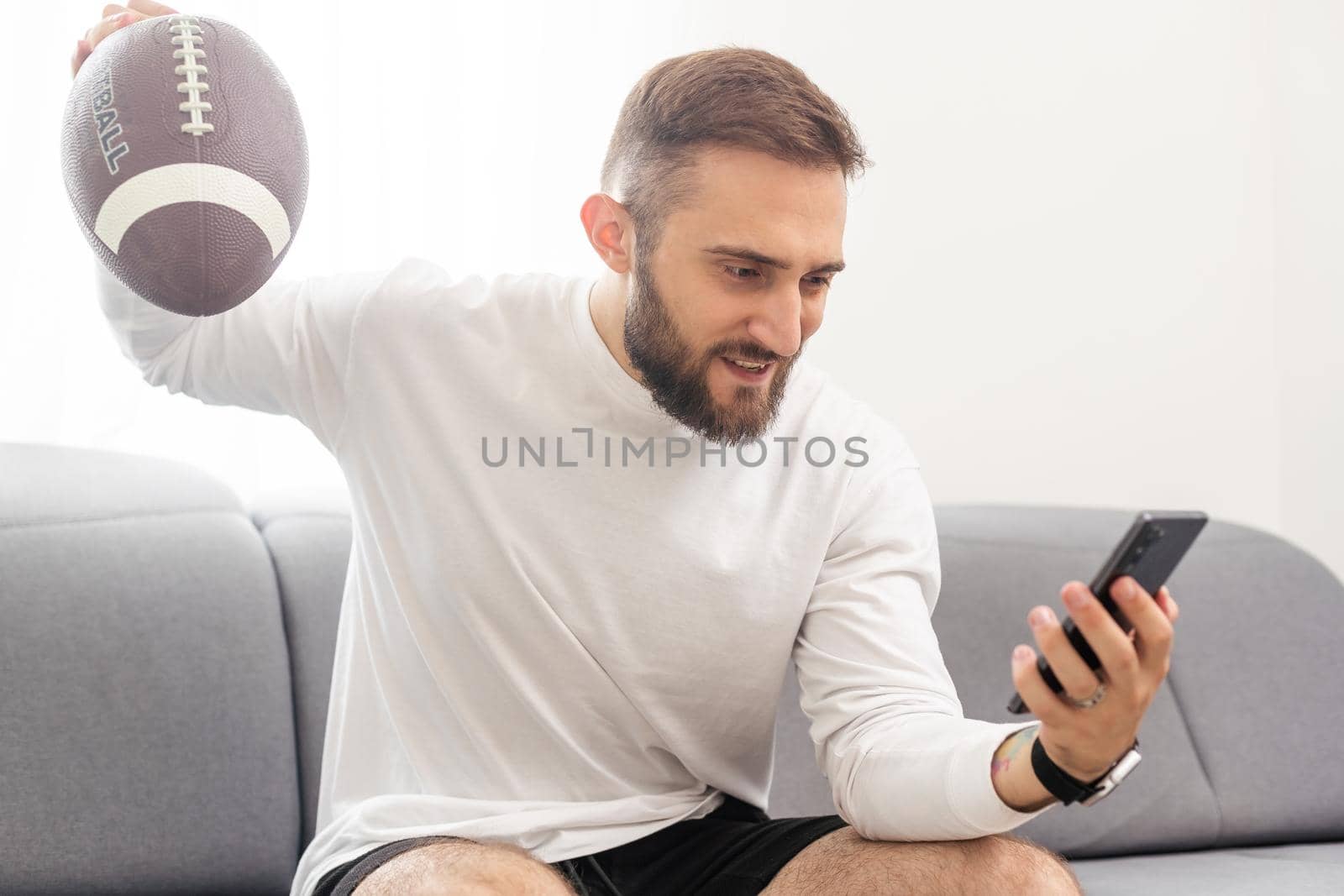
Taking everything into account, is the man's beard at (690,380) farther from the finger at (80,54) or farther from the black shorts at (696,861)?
the finger at (80,54)

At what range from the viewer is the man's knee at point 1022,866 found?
121cm

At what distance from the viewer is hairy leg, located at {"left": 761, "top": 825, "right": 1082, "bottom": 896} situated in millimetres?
1204

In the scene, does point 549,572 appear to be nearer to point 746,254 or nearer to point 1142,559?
point 746,254

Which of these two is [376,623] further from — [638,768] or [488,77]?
[488,77]

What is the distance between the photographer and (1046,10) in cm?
250

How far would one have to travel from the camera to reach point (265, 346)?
144cm

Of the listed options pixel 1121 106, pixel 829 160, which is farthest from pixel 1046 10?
pixel 829 160

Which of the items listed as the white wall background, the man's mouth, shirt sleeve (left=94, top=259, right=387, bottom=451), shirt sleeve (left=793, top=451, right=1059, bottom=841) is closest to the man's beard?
the man's mouth

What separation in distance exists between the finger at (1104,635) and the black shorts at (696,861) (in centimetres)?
47

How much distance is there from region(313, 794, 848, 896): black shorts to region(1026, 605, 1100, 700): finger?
44 centimetres

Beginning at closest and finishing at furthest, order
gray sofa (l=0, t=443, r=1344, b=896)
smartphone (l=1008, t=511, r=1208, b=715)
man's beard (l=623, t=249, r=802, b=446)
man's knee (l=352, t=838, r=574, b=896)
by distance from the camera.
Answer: smartphone (l=1008, t=511, r=1208, b=715), man's knee (l=352, t=838, r=574, b=896), man's beard (l=623, t=249, r=802, b=446), gray sofa (l=0, t=443, r=1344, b=896)

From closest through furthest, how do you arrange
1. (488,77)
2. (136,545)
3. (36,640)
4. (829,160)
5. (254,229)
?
(254,229) → (829,160) → (36,640) → (136,545) → (488,77)

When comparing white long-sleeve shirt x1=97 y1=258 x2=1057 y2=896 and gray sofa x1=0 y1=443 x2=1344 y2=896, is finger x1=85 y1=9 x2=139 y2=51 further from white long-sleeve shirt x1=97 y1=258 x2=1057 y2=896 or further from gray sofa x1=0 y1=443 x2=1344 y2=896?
gray sofa x1=0 y1=443 x2=1344 y2=896

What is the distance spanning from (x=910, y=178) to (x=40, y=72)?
1.47 metres
